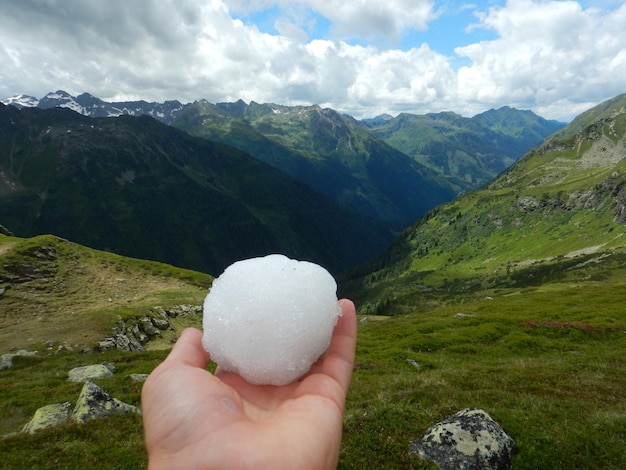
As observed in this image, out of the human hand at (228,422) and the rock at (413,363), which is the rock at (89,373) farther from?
the human hand at (228,422)

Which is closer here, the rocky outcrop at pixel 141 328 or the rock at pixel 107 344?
the rock at pixel 107 344

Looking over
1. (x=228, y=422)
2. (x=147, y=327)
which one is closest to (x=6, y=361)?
(x=147, y=327)

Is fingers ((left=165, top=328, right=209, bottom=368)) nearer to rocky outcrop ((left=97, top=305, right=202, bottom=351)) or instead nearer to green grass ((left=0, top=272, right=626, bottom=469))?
green grass ((left=0, top=272, right=626, bottom=469))

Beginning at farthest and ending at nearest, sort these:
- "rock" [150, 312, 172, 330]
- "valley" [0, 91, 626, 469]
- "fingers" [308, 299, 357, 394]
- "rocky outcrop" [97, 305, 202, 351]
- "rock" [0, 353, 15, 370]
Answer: "rock" [150, 312, 172, 330], "rocky outcrop" [97, 305, 202, 351], "rock" [0, 353, 15, 370], "valley" [0, 91, 626, 469], "fingers" [308, 299, 357, 394]

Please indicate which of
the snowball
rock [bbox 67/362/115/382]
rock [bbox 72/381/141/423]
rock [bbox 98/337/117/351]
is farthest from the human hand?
rock [bbox 98/337/117/351]

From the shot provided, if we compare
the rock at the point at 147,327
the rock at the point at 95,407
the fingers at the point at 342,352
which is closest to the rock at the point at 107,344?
the rock at the point at 147,327

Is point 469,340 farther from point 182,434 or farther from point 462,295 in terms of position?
point 462,295

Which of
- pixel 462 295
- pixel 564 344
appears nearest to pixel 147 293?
pixel 564 344
